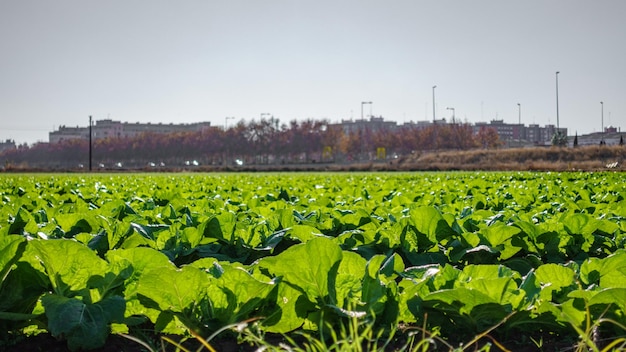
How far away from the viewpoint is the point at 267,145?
12338 centimetres

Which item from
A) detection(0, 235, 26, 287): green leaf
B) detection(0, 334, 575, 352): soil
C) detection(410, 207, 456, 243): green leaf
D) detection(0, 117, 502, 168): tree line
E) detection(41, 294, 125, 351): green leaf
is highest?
detection(0, 117, 502, 168): tree line

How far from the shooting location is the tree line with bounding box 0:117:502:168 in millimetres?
122812

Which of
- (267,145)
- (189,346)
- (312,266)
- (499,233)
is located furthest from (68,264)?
(267,145)

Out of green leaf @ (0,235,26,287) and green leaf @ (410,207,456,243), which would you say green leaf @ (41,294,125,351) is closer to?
green leaf @ (0,235,26,287)

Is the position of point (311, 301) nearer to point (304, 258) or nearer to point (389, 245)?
point (304, 258)

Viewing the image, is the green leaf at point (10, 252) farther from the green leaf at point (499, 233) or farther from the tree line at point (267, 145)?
Result: the tree line at point (267, 145)

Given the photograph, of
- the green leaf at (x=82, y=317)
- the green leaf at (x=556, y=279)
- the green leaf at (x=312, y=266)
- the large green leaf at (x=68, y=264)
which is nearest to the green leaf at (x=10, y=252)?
the large green leaf at (x=68, y=264)

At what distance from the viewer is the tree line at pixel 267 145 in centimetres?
12281

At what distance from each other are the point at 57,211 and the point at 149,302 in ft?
10.4

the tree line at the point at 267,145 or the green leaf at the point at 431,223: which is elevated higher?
the tree line at the point at 267,145

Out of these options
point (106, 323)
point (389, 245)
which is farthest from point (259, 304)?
point (389, 245)

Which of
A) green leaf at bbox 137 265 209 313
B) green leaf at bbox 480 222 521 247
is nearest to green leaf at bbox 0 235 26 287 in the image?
green leaf at bbox 137 265 209 313

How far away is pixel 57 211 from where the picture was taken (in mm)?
5152

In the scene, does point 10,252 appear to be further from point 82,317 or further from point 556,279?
point 556,279
